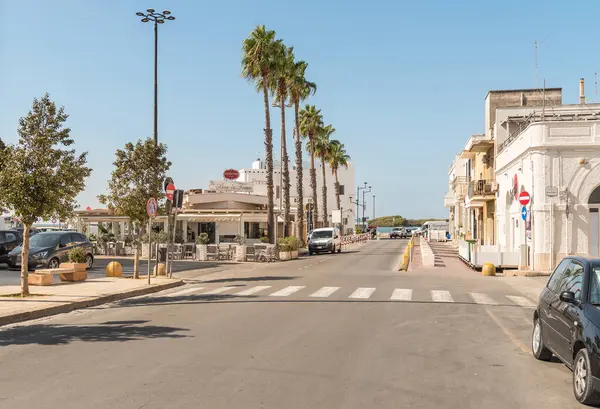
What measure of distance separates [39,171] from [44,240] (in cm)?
1185

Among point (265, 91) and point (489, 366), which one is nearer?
point (489, 366)

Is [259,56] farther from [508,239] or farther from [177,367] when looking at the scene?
[177,367]

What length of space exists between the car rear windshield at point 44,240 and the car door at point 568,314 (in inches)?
897

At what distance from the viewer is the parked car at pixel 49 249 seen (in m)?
25.5

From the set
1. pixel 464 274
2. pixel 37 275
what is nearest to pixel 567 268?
pixel 37 275

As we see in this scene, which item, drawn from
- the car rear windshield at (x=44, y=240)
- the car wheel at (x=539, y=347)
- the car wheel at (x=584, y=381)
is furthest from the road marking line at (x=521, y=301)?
the car rear windshield at (x=44, y=240)

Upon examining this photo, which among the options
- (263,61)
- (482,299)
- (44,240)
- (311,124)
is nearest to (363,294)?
(482,299)

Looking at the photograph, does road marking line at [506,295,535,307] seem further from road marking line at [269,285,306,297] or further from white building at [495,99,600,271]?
white building at [495,99,600,271]

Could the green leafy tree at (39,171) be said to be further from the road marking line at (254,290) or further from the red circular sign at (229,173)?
the red circular sign at (229,173)

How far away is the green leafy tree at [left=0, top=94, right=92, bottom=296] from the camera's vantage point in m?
15.5

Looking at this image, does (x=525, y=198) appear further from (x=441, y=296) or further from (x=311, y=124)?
(x=311, y=124)

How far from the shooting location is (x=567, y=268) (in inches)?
331

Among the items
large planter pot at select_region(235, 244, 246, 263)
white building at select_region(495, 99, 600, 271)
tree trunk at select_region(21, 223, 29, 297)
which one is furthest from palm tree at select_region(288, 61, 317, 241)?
tree trunk at select_region(21, 223, 29, 297)

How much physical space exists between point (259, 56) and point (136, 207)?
22.2m
